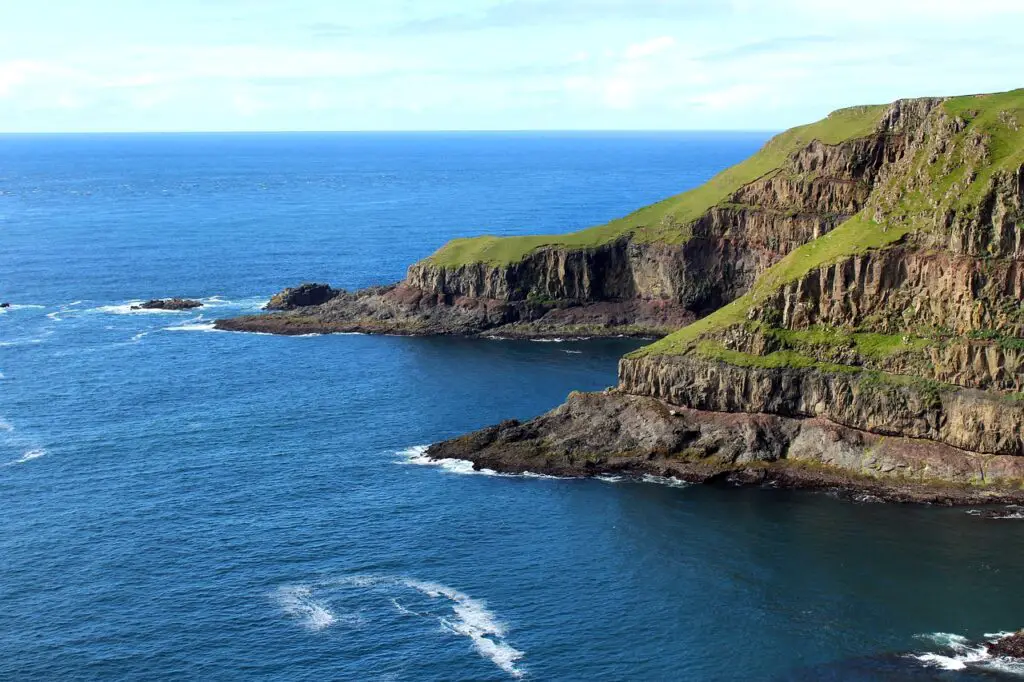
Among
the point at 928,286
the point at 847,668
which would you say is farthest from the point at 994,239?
the point at 847,668

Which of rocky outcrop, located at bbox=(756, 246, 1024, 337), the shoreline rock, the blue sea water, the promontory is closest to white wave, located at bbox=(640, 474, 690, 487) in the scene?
the promontory

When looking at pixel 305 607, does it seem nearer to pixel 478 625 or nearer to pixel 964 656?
pixel 478 625

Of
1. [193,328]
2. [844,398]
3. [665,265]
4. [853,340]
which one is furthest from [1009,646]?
[193,328]

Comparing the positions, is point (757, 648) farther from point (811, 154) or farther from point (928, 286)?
point (811, 154)

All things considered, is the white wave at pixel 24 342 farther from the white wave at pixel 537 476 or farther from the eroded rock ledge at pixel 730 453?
the white wave at pixel 537 476

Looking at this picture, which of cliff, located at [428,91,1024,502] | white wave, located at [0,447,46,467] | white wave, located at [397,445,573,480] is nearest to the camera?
cliff, located at [428,91,1024,502]

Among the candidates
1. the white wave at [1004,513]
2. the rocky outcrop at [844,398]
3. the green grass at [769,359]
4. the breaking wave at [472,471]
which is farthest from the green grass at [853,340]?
the breaking wave at [472,471]

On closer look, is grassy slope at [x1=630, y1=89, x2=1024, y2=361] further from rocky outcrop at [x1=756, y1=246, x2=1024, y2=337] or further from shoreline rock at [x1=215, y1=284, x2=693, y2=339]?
shoreline rock at [x1=215, y1=284, x2=693, y2=339]
